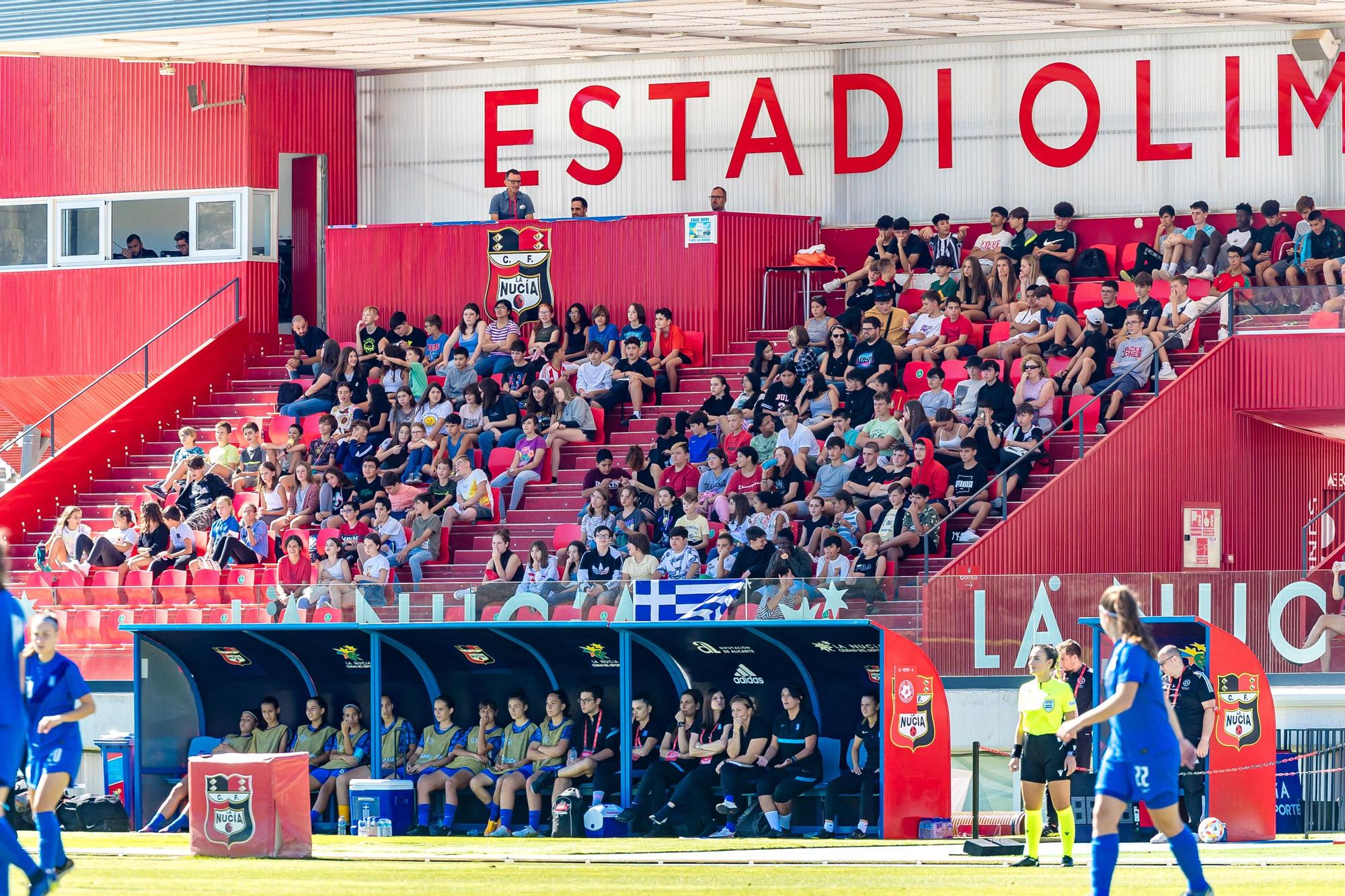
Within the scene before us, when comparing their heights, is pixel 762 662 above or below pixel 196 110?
below

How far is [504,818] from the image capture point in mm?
20312

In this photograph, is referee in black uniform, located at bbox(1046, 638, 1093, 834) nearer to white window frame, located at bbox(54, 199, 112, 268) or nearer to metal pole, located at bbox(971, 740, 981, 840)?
metal pole, located at bbox(971, 740, 981, 840)

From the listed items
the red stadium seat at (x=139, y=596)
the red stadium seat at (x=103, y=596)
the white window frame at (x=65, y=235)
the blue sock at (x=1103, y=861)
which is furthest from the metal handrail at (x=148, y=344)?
the blue sock at (x=1103, y=861)

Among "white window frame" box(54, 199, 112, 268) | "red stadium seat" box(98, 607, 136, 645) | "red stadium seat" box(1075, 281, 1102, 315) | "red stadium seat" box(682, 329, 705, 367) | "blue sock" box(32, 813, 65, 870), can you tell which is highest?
"white window frame" box(54, 199, 112, 268)

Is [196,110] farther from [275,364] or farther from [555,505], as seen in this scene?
[555,505]

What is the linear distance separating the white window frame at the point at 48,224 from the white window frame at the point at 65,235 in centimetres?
1

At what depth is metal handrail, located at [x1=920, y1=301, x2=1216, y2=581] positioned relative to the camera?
845 inches

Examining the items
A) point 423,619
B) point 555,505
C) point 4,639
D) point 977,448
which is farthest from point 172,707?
point 4,639

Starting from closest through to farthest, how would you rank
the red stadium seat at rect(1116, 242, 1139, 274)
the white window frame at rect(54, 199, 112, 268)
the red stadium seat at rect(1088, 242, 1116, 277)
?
the red stadium seat at rect(1116, 242, 1139, 274) < the red stadium seat at rect(1088, 242, 1116, 277) < the white window frame at rect(54, 199, 112, 268)

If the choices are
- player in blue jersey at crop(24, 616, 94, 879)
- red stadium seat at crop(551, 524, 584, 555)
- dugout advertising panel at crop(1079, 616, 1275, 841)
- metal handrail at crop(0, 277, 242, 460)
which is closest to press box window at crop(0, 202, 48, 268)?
metal handrail at crop(0, 277, 242, 460)

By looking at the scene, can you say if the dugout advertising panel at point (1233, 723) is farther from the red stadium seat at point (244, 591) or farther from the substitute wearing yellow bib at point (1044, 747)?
the red stadium seat at point (244, 591)

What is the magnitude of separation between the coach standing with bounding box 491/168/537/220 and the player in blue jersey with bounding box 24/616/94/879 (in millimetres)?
15028

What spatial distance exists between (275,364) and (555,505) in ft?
23.3

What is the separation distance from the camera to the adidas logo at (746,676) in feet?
67.8
